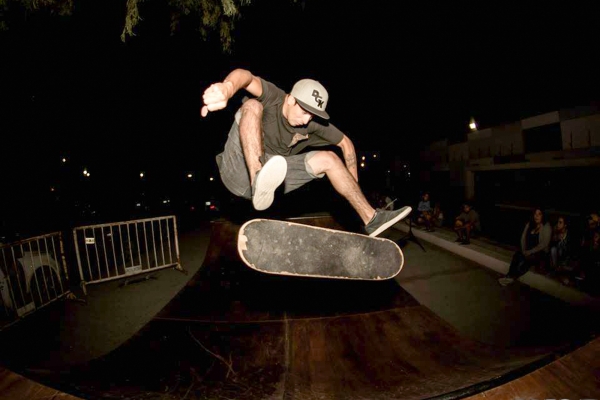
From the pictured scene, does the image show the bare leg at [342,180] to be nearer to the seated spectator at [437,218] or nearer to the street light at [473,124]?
the seated spectator at [437,218]

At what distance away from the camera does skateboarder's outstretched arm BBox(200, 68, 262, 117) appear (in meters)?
1.77

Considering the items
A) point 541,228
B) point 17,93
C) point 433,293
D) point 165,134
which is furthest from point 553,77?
point 165,134

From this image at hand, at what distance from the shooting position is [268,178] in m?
2.04

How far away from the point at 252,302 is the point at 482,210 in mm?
9334

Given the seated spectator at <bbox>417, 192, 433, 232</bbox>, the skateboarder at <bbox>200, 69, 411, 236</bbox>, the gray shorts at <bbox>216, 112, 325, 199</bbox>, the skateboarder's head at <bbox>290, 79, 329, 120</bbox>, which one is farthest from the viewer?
the seated spectator at <bbox>417, 192, 433, 232</bbox>

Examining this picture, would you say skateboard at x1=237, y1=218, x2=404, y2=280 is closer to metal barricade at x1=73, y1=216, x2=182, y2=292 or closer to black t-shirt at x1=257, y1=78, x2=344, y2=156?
black t-shirt at x1=257, y1=78, x2=344, y2=156

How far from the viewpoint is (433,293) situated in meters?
5.15

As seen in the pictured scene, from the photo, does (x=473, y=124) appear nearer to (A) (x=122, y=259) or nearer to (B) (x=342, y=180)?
(B) (x=342, y=180)

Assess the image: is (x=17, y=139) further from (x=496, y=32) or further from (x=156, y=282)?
(x=496, y=32)

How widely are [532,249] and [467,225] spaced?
2.12 m

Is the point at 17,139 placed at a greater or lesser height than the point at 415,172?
greater

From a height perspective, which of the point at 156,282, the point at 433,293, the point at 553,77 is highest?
the point at 553,77

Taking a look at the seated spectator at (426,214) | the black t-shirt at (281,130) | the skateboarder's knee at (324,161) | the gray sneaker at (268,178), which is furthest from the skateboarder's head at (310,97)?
the seated spectator at (426,214)

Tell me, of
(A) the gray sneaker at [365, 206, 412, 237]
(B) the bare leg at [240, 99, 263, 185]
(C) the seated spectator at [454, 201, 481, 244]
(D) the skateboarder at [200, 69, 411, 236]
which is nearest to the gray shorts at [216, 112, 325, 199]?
(D) the skateboarder at [200, 69, 411, 236]
